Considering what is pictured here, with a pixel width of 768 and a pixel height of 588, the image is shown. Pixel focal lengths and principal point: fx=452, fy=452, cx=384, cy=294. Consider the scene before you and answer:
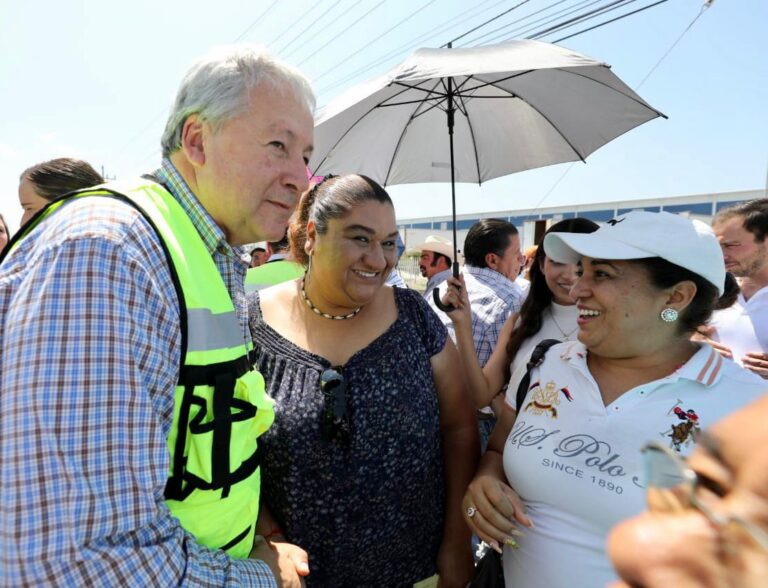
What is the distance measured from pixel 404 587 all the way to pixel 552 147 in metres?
3.07

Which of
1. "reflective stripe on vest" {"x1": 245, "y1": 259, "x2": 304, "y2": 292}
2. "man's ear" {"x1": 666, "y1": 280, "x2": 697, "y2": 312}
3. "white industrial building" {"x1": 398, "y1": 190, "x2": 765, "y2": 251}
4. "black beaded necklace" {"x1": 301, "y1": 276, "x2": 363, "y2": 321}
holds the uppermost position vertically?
"man's ear" {"x1": 666, "y1": 280, "x2": 697, "y2": 312}

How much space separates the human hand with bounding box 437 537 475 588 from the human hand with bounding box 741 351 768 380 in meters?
1.97

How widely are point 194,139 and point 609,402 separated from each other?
150 centimetres

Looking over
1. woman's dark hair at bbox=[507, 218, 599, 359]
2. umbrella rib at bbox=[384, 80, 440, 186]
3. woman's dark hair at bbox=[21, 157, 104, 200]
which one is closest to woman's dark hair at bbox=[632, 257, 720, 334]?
woman's dark hair at bbox=[507, 218, 599, 359]

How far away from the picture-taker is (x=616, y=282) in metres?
1.61

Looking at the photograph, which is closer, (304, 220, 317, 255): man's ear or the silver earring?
the silver earring

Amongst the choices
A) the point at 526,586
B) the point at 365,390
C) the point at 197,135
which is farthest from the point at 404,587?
the point at 197,135

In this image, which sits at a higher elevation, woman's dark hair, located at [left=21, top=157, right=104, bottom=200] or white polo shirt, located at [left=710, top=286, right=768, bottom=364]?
woman's dark hair, located at [left=21, top=157, right=104, bottom=200]

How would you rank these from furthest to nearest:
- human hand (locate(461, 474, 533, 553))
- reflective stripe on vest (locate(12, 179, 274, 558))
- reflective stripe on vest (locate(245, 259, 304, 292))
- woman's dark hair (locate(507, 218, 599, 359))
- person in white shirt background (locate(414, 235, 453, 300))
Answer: person in white shirt background (locate(414, 235, 453, 300))
reflective stripe on vest (locate(245, 259, 304, 292))
woman's dark hair (locate(507, 218, 599, 359))
human hand (locate(461, 474, 533, 553))
reflective stripe on vest (locate(12, 179, 274, 558))

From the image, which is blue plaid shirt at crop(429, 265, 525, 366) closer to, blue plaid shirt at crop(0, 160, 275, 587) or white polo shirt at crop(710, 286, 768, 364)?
white polo shirt at crop(710, 286, 768, 364)

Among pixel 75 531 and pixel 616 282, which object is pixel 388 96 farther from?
pixel 75 531

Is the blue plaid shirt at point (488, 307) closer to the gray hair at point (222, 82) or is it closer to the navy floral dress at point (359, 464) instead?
the navy floral dress at point (359, 464)

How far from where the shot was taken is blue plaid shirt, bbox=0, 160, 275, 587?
0.70 metres

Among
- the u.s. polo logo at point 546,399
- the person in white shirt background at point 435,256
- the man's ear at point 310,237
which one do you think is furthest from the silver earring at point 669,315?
the person in white shirt background at point 435,256
